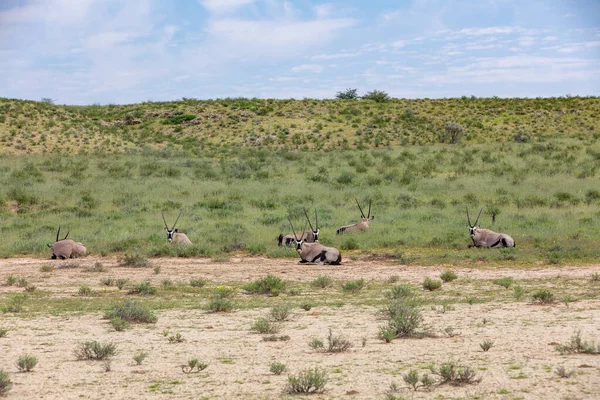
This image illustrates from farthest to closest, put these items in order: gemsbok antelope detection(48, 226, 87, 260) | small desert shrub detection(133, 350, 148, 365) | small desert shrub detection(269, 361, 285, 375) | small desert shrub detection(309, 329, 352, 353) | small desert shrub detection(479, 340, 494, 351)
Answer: gemsbok antelope detection(48, 226, 87, 260)
small desert shrub detection(309, 329, 352, 353)
small desert shrub detection(479, 340, 494, 351)
small desert shrub detection(133, 350, 148, 365)
small desert shrub detection(269, 361, 285, 375)

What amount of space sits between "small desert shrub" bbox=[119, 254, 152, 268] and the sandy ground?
22.0 feet

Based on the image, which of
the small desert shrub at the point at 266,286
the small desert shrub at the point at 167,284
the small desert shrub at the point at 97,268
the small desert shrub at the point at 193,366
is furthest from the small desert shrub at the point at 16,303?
the small desert shrub at the point at 193,366

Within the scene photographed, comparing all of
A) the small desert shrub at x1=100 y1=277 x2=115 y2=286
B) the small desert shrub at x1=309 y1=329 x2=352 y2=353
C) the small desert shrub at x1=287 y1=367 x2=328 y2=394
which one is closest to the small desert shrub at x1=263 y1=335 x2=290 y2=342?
the small desert shrub at x1=309 y1=329 x2=352 y2=353

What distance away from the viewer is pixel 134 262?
20578 millimetres

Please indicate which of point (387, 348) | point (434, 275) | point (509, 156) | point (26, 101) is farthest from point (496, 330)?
point (26, 101)

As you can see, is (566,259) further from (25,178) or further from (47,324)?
(25,178)

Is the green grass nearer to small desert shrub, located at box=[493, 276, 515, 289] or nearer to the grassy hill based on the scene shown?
the grassy hill

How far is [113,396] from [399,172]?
30689 mm

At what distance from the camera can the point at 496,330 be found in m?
11.3

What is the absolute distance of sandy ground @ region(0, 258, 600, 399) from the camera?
331 inches

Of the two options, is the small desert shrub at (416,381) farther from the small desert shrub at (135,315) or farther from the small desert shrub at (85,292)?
the small desert shrub at (85,292)

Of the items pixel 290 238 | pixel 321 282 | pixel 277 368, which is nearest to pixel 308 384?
pixel 277 368

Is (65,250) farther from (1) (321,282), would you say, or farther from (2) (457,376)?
(2) (457,376)

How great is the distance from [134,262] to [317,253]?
16.0 feet
